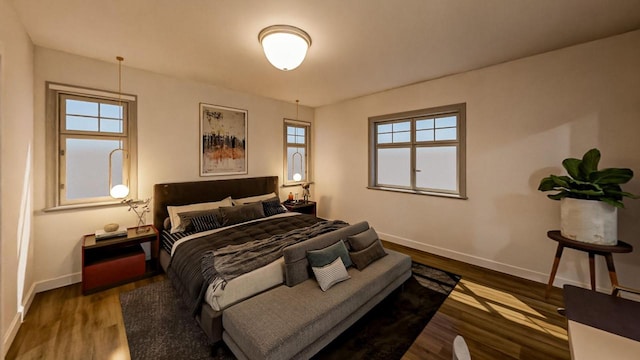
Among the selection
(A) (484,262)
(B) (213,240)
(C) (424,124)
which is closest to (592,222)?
(A) (484,262)

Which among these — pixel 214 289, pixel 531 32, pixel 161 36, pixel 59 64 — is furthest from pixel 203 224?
pixel 531 32

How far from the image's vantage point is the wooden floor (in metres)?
1.95

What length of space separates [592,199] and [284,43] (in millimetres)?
3245

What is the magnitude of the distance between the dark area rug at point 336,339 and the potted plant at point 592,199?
1.38 metres

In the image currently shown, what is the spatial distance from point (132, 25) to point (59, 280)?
9.87 feet

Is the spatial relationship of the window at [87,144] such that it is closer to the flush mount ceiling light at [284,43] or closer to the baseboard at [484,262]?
the flush mount ceiling light at [284,43]

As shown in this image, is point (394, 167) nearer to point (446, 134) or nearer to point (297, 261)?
point (446, 134)

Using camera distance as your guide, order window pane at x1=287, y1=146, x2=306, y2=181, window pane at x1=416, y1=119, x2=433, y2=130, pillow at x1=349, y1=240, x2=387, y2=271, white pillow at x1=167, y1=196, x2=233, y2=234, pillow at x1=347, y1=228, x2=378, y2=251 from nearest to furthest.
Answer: pillow at x1=349, y1=240, x2=387, y2=271, pillow at x1=347, y1=228, x2=378, y2=251, white pillow at x1=167, y1=196, x2=233, y2=234, window pane at x1=416, y1=119, x2=433, y2=130, window pane at x1=287, y1=146, x2=306, y2=181

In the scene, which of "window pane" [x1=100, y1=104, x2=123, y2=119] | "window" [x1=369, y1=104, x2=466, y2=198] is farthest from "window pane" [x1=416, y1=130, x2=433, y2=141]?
"window pane" [x1=100, y1=104, x2=123, y2=119]

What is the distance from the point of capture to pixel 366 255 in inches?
103

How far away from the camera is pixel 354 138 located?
198 inches

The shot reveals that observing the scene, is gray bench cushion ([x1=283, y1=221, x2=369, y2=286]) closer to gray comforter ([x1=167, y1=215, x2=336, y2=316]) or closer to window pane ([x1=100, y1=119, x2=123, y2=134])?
gray comforter ([x1=167, y1=215, x2=336, y2=316])

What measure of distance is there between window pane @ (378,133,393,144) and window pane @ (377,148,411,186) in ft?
0.50

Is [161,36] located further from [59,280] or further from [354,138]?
[354,138]
